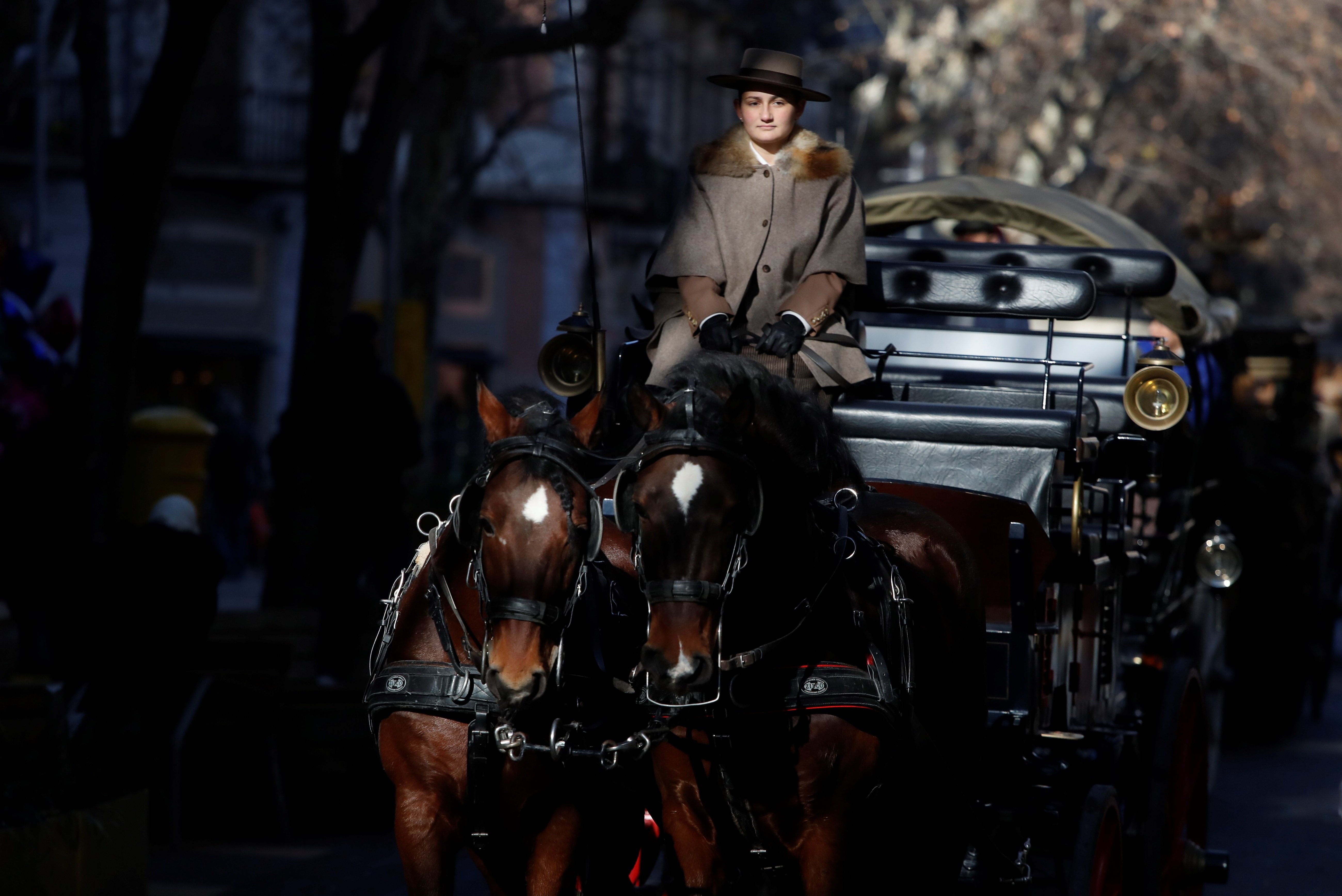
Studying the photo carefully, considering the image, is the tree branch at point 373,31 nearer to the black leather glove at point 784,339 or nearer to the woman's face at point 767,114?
the woman's face at point 767,114

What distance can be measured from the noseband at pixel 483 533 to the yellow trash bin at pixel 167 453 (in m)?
8.98

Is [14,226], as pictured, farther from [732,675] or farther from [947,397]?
[732,675]

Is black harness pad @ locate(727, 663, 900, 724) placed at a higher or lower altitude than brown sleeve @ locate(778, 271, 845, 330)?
lower

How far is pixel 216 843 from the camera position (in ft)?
26.8

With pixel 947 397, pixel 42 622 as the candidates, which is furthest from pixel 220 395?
pixel 947 397

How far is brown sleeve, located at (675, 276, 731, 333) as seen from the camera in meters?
5.57

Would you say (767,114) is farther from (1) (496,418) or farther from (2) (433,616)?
(2) (433,616)

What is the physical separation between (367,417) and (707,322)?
4807 mm

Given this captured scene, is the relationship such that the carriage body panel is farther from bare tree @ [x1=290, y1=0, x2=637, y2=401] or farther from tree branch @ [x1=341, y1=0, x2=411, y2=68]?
bare tree @ [x1=290, y1=0, x2=637, y2=401]

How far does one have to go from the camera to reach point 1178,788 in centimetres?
671

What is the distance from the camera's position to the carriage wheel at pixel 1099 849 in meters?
5.56

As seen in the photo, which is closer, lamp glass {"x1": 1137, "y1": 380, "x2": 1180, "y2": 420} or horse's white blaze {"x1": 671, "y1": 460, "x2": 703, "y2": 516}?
horse's white blaze {"x1": 671, "y1": 460, "x2": 703, "y2": 516}

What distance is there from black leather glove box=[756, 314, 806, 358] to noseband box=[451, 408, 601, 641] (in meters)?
1.12

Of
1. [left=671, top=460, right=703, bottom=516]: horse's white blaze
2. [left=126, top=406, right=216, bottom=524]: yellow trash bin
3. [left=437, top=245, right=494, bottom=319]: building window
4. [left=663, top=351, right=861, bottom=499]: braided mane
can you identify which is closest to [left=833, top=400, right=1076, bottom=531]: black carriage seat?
[left=663, top=351, right=861, bottom=499]: braided mane
